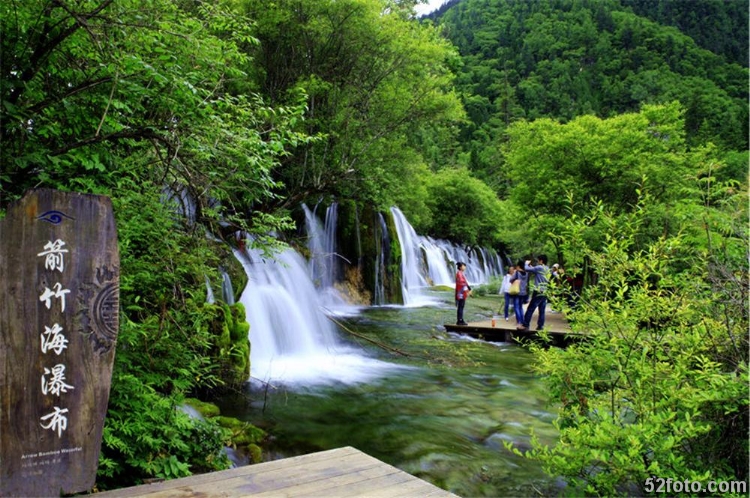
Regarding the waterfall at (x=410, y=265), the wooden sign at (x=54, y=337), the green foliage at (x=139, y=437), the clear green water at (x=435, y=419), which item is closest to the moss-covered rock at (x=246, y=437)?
the clear green water at (x=435, y=419)

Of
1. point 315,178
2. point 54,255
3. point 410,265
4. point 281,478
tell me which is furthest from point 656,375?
point 410,265

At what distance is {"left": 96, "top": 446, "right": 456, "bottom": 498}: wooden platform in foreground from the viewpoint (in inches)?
105

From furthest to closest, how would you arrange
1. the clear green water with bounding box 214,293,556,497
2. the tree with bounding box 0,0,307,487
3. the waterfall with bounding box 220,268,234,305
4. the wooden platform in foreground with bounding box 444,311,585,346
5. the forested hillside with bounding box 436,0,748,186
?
the forested hillside with bounding box 436,0,748,186 < the wooden platform in foreground with bounding box 444,311,585,346 < the waterfall with bounding box 220,268,234,305 < the clear green water with bounding box 214,293,556,497 < the tree with bounding box 0,0,307,487

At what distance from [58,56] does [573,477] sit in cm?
468

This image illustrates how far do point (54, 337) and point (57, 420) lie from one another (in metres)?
0.43

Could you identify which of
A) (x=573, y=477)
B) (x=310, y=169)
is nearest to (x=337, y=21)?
(x=310, y=169)

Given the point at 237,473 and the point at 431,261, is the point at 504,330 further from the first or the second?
the point at 431,261

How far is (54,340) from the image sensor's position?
8.19ft

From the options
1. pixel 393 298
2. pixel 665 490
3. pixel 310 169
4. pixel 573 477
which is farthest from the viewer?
pixel 393 298

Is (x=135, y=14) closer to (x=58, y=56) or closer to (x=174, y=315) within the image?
(x=58, y=56)

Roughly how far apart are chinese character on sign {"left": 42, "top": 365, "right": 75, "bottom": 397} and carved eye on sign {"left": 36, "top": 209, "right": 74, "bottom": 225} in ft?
2.45

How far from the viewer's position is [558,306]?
378 centimetres

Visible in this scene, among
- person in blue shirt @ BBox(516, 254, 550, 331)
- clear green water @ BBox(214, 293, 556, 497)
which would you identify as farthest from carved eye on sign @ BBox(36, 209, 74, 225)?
person in blue shirt @ BBox(516, 254, 550, 331)

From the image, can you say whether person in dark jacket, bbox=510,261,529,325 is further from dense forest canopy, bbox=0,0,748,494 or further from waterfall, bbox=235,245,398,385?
waterfall, bbox=235,245,398,385
